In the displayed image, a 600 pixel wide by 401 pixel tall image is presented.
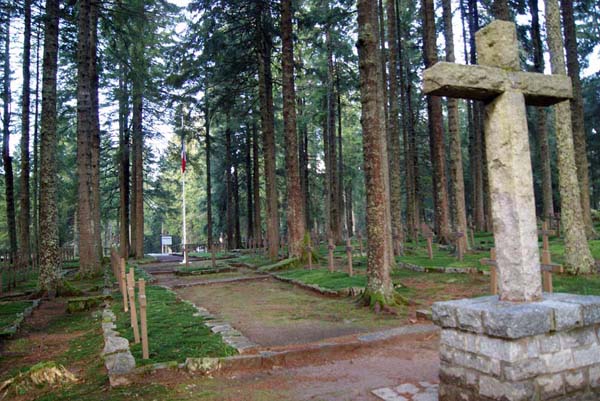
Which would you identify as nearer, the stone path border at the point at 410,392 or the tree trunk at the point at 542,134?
the stone path border at the point at 410,392

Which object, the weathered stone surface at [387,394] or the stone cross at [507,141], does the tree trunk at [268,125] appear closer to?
the weathered stone surface at [387,394]

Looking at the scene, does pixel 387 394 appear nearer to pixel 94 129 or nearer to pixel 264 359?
pixel 264 359

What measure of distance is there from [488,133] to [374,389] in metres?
2.87

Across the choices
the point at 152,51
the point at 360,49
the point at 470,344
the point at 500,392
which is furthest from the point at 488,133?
the point at 152,51

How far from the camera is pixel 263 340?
6.97 m

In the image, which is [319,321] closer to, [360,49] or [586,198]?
[360,49]

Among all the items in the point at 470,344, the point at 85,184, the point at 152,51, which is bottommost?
the point at 470,344

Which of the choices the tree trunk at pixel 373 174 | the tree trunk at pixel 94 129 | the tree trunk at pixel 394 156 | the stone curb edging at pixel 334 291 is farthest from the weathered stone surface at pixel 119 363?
the tree trunk at pixel 94 129

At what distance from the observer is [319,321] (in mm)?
8242

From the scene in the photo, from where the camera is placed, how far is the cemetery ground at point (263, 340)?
16.5ft

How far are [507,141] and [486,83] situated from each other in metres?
0.56

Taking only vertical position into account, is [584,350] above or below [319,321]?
above

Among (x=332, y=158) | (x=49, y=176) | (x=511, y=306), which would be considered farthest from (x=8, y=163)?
(x=511, y=306)

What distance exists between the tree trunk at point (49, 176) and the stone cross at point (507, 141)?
1190 centimetres
